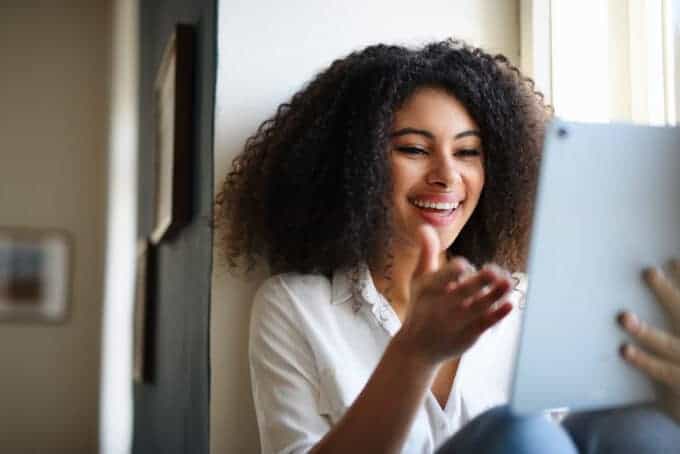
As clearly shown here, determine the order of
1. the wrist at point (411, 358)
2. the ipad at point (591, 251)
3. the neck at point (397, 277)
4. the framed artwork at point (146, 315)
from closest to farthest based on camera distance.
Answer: the ipad at point (591, 251) → the wrist at point (411, 358) → the neck at point (397, 277) → the framed artwork at point (146, 315)

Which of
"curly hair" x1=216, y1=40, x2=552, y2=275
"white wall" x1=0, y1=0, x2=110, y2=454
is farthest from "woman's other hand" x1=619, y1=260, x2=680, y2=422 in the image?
"white wall" x1=0, y1=0, x2=110, y2=454

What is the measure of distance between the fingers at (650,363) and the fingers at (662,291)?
1.6 inches

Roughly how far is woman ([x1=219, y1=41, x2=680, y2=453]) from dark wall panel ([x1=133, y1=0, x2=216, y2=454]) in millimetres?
128

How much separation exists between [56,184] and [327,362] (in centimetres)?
290

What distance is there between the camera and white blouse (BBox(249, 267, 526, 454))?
972 millimetres

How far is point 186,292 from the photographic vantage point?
58.7 inches

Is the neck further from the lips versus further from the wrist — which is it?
the wrist

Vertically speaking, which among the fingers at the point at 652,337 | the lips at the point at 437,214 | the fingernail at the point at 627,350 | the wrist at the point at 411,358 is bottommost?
the wrist at the point at 411,358

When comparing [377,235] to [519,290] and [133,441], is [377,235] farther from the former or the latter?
[133,441]

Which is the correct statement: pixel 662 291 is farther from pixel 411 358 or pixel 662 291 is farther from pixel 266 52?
pixel 266 52

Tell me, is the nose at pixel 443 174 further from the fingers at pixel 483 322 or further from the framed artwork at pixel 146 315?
the framed artwork at pixel 146 315

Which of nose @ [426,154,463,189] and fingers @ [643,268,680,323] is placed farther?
nose @ [426,154,463,189]

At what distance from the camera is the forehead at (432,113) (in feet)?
3.43

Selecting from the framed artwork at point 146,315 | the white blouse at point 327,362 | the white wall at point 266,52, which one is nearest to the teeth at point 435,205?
the white blouse at point 327,362
